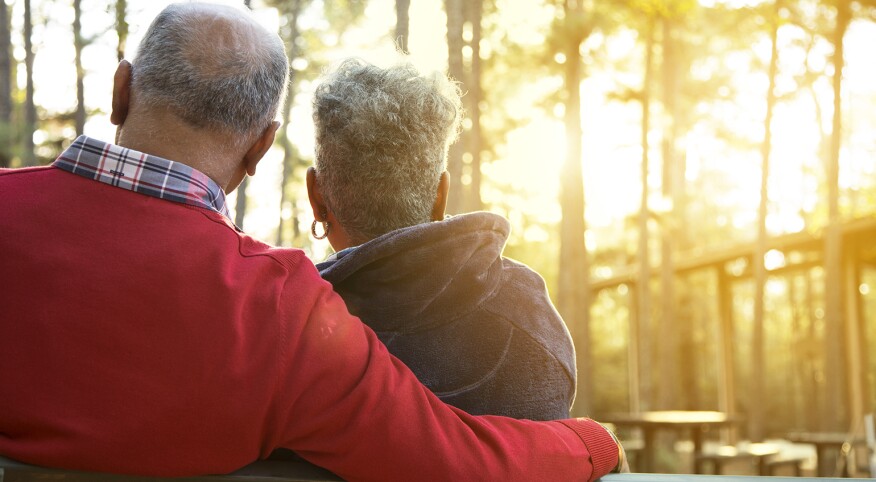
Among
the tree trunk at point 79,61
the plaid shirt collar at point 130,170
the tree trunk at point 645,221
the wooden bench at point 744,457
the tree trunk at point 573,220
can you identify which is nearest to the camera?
the plaid shirt collar at point 130,170

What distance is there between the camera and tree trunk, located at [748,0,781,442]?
576 inches

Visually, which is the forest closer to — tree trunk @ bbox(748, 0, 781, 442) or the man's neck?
tree trunk @ bbox(748, 0, 781, 442)

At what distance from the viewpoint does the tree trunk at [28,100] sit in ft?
46.4

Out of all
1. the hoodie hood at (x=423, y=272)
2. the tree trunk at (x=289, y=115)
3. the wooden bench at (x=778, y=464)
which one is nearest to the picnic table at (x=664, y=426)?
the wooden bench at (x=778, y=464)

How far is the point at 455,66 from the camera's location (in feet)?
35.0

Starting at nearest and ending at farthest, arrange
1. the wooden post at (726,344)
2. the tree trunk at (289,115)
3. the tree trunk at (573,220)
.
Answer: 1. the tree trunk at (573,220)
2. the tree trunk at (289,115)
3. the wooden post at (726,344)

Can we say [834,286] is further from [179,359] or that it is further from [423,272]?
[179,359]

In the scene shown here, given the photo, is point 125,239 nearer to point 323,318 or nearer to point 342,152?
point 323,318

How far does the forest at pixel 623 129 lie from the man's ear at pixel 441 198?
7.19m

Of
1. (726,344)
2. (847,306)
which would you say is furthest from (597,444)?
(726,344)

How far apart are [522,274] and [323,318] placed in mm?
539

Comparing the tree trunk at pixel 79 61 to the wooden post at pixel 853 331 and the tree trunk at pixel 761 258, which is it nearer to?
the tree trunk at pixel 761 258

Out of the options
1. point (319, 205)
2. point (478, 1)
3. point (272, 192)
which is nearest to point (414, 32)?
point (478, 1)

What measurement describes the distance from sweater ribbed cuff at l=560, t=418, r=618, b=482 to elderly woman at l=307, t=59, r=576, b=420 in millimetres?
118
